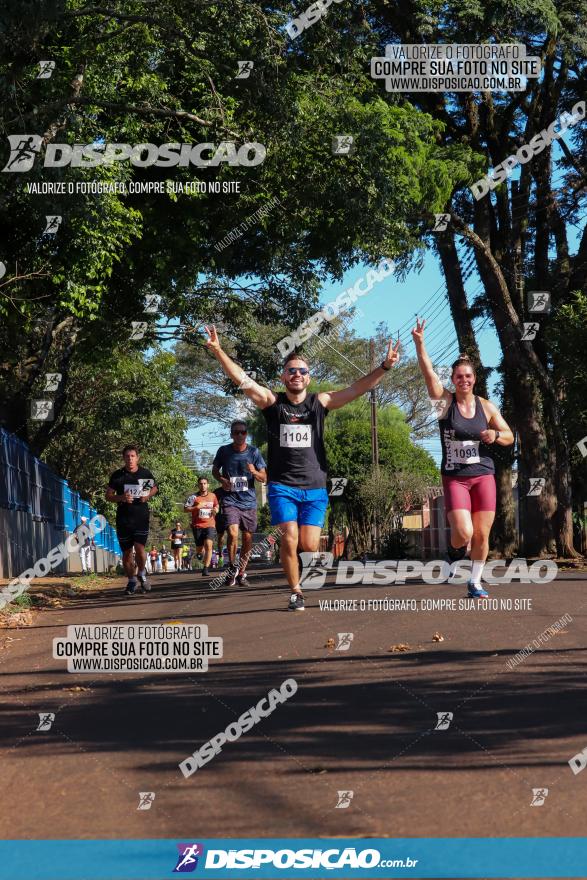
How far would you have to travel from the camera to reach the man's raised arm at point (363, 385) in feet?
30.5

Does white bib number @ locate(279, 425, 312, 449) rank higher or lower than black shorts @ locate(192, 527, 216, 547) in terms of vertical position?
higher

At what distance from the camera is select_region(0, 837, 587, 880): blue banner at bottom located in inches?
134

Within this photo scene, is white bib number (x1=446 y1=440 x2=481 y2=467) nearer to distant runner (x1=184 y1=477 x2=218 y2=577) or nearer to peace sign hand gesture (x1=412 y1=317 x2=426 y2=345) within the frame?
peace sign hand gesture (x1=412 y1=317 x2=426 y2=345)

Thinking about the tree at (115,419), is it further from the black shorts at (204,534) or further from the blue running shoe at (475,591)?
the blue running shoe at (475,591)

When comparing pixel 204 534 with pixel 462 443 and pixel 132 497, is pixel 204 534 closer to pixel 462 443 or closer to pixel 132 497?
pixel 132 497

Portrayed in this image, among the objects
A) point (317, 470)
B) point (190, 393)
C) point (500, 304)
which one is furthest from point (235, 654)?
point (190, 393)

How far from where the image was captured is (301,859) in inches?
138

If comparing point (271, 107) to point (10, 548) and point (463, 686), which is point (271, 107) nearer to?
point (10, 548)

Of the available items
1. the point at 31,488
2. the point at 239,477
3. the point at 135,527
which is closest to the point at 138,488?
the point at 135,527

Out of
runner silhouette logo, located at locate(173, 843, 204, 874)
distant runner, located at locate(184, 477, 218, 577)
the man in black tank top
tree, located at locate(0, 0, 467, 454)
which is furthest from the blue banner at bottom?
distant runner, located at locate(184, 477, 218, 577)

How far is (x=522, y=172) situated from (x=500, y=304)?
11.3ft

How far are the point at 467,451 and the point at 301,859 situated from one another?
269 inches

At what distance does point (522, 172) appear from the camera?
982 inches

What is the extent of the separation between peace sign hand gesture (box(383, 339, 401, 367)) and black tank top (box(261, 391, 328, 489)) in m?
0.90
